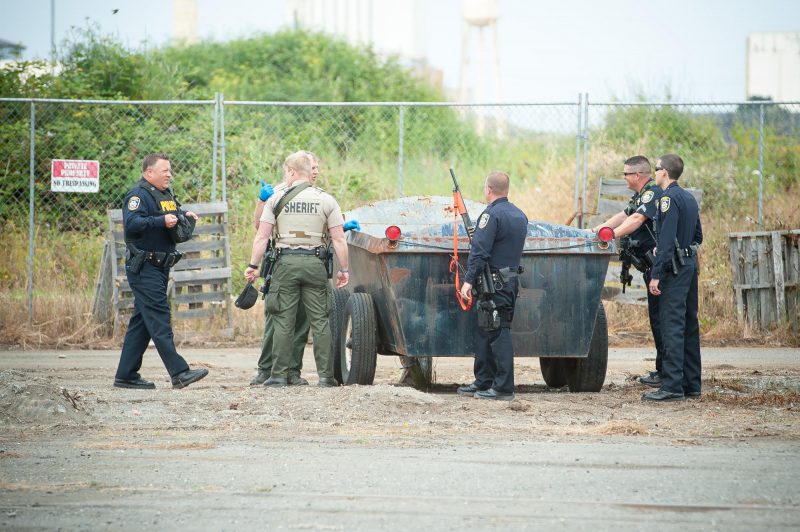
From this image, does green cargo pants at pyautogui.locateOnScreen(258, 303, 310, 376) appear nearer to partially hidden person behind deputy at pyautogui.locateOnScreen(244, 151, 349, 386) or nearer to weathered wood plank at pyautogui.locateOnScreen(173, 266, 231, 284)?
partially hidden person behind deputy at pyautogui.locateOnScreen(244, 151, 349, 386)

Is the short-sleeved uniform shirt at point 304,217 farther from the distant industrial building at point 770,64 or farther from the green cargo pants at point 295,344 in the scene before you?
the distant industrial building at point 770,64

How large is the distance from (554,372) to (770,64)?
51811 millimetres

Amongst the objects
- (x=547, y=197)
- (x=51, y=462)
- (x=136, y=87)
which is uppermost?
(x=136, y=87)

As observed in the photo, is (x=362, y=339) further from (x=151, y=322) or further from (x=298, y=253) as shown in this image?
(x=151, y=322)

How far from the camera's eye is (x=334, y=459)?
644 centimetres

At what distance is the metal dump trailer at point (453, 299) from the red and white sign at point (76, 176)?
5.46 m

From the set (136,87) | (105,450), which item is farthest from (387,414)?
(136,87)

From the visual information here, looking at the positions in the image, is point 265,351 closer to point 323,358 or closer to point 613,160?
point 323,358

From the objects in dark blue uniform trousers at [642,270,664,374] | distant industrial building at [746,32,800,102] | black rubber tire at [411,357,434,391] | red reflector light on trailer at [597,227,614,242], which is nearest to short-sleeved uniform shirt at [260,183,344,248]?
black rubber tire at [411,357,434,391]

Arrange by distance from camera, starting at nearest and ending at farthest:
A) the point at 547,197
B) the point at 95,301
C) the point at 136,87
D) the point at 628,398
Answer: the point at 628,398, the point at 95,301, the point at 547,197, the point at 136,87

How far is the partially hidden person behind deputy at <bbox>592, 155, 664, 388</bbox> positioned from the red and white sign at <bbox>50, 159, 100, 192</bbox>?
6530 millimetres

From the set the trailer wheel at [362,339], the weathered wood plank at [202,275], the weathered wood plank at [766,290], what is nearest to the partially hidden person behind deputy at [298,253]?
the trailer wheel at [362,339]

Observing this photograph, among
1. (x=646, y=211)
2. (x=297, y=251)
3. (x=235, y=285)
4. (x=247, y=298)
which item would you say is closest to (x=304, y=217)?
(x=297, y=251)

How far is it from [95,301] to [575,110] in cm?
621
